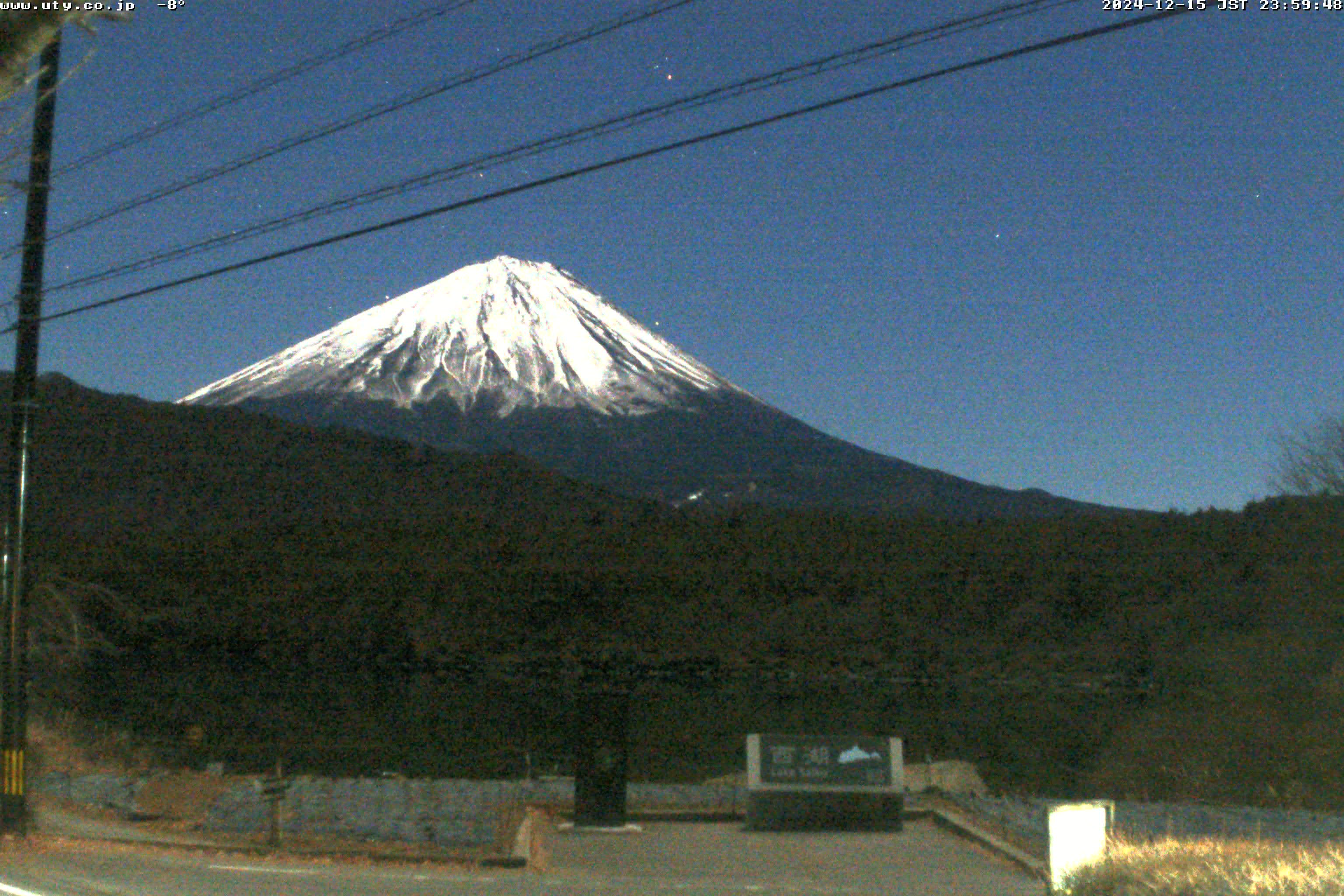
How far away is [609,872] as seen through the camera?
39.8 feet

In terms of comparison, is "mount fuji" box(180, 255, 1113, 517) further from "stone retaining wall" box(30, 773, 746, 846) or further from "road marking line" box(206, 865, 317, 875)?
"road marking line" box(206, 865, 317, 875)

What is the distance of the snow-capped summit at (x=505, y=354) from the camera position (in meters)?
138

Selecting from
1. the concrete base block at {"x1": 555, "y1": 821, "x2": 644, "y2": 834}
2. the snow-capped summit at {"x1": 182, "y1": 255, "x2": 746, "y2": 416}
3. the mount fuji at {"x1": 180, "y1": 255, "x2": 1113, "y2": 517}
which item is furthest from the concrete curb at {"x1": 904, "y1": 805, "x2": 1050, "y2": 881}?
the snow-capped summit at {"x1": 182, "y1": 255, "x2": 746, "y2": 416}

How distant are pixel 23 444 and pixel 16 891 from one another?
506 centimetres

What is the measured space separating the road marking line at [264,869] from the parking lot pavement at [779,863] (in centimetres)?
189

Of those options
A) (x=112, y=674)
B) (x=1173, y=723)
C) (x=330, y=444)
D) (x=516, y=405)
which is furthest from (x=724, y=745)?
(x=516, y=405)

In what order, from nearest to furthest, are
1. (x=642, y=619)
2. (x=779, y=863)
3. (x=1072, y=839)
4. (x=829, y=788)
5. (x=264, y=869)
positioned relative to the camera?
1. (x=1072, y=839)
2. (x=264, y=869)
3. (x=779, y=863)
4. (x=829, y=788)
5. (x=642, y=619)

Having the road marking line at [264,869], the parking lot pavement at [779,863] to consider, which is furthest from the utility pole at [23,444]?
the parking lot pavement at [779,863]

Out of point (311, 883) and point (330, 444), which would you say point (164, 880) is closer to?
point (311, 883)

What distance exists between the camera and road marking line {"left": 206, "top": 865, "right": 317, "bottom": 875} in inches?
402

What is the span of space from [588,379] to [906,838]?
5348 inches

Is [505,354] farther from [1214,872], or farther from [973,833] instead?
[1214,872]

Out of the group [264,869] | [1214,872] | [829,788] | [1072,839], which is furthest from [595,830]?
[1214,872]

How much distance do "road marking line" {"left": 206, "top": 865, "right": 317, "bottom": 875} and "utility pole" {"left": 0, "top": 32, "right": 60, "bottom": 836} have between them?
2597mm
